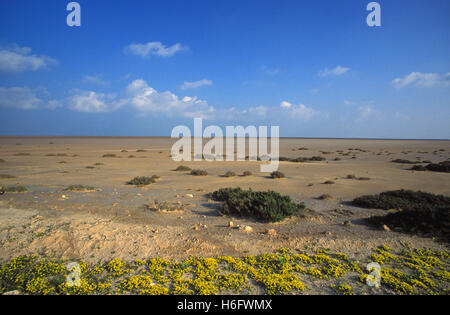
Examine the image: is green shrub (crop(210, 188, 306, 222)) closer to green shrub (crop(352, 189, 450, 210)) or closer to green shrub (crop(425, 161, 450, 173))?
green shrub (crop(352, 189, 450, 210))

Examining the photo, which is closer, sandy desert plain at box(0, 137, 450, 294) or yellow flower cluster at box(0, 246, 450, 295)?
yellow flower cluster at box(0, 246, 450, 295)

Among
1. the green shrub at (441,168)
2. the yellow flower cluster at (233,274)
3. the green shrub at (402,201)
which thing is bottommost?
the yellow flower cluster at (233,274)

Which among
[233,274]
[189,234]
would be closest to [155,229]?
[189,234]

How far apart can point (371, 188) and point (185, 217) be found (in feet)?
32.1

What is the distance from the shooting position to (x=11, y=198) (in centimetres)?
933

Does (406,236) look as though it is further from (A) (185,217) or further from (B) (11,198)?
(B) (11,198)

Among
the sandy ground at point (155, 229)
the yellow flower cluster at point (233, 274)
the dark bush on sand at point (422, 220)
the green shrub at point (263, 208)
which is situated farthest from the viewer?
the green shrub at point (263, 208)

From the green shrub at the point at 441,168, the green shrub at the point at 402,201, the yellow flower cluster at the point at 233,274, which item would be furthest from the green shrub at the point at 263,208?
the green shrub at the point at 441,168

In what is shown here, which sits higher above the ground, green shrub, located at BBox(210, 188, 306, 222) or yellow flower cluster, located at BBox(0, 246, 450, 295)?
green shrub, located at BBox(210, 188, 306, 222)

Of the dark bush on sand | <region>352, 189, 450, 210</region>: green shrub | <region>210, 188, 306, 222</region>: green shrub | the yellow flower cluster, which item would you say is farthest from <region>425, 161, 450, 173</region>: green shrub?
the yellow flower cluster

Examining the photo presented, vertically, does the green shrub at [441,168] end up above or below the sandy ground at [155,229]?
above

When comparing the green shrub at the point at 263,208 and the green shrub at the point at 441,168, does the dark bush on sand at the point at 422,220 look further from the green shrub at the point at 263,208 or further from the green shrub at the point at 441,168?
the green shrub at the point at 441,168

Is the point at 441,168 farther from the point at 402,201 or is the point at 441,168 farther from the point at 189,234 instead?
the point at 189,234
